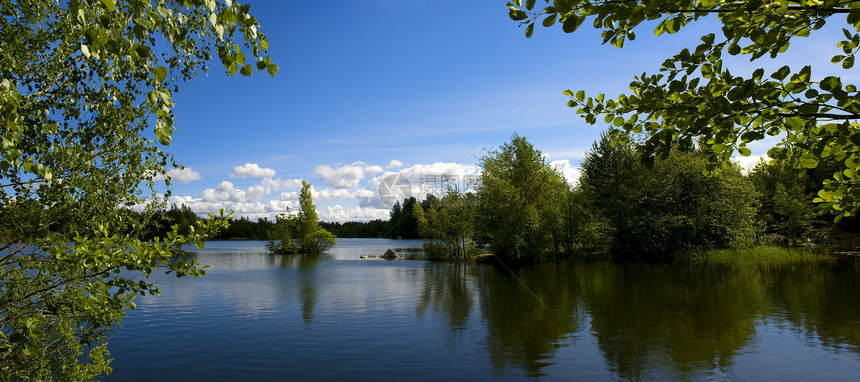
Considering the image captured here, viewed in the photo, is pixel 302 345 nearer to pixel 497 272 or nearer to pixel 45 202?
pixel 45 202

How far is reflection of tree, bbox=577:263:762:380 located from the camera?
11.9 metres

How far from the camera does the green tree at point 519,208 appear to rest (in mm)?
43219

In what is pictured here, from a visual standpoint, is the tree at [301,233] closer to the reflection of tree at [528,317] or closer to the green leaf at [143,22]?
the reflection of tree at [528,317]

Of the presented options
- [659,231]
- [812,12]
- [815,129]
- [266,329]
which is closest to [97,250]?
[812,12]

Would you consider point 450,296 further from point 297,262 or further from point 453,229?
point 297,262

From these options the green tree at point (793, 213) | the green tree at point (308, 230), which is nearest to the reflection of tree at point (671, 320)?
the green tree at point (793, 213)

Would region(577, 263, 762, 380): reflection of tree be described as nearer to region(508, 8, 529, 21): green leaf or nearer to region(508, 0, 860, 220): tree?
region(508, 0, 860, 220): tree

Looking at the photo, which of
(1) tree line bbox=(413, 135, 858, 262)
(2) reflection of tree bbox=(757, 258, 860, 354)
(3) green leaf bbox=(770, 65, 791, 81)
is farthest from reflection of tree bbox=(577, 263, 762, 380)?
(1) tree line bbox=(413, 135, 858, 262)

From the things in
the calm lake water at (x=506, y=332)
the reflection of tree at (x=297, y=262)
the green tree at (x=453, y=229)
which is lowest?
the calm lake water at (x=506, y=332)

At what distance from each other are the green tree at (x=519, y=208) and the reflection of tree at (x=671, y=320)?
13.9m

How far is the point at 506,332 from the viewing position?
15258 millimetres

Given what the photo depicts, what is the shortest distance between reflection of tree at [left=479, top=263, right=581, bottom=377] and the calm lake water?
0.25 ft

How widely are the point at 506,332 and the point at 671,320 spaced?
20.0ft

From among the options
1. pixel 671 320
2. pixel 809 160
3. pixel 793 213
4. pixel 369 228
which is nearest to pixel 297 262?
pixel 671 320
